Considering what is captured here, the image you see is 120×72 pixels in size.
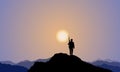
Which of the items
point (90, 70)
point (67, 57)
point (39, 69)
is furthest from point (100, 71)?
point (39, 69)

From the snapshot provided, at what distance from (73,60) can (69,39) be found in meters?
7.99

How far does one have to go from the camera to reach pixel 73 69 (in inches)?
1615

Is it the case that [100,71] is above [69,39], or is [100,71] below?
below

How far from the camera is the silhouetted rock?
135 feet

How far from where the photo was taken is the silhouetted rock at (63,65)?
41000 millimetres

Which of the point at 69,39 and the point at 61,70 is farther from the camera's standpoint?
the point at 69,39

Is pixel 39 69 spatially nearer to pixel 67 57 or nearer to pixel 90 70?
pixel 67 57

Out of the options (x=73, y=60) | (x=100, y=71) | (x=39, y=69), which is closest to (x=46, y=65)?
(x=39, y=69)

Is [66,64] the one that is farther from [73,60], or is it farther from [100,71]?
[100,71]

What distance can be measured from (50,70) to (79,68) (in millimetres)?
3706

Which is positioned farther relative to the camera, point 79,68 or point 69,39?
point 69,39

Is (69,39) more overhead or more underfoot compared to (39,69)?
more overhead

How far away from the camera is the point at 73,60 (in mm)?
42344

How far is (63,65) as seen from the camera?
41281mm
